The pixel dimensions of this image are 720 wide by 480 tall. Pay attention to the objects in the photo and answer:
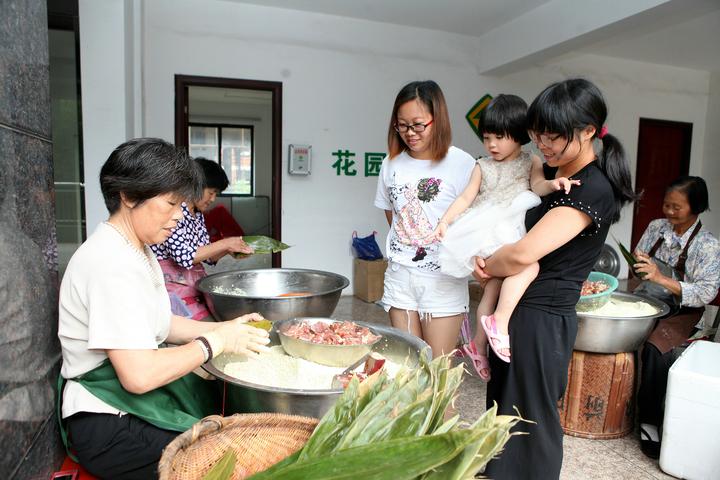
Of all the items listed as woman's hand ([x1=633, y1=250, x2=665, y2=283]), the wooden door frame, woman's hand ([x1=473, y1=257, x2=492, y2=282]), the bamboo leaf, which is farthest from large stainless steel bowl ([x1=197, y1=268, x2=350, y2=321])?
the wooden door frame

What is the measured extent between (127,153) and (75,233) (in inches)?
55.6

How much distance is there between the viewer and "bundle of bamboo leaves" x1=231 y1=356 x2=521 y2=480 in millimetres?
697

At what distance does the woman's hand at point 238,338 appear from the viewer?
134 centimetres

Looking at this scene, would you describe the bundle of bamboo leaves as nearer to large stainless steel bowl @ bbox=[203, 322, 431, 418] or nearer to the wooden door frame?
large stainless steel bowl @ bbox=[203, 322, 431, 418]

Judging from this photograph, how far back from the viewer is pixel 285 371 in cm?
152

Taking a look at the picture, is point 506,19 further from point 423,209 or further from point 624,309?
point 423,209

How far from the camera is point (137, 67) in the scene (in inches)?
163

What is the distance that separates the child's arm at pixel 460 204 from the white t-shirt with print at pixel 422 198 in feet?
0.19

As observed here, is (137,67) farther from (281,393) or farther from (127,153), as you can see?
(281,393)

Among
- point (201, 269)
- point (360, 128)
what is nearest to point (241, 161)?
point (360, 128)

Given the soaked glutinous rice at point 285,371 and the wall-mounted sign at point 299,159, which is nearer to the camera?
the soaked glutinous rice at point 285,371

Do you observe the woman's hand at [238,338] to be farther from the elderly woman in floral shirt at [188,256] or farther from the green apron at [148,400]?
the elderly woman in floral shirt at [188,256]

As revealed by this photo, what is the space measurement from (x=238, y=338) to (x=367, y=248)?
13.7 feet

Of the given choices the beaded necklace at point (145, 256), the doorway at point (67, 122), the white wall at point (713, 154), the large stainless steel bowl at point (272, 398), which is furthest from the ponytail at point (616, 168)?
the white wall at point (713, 154)
